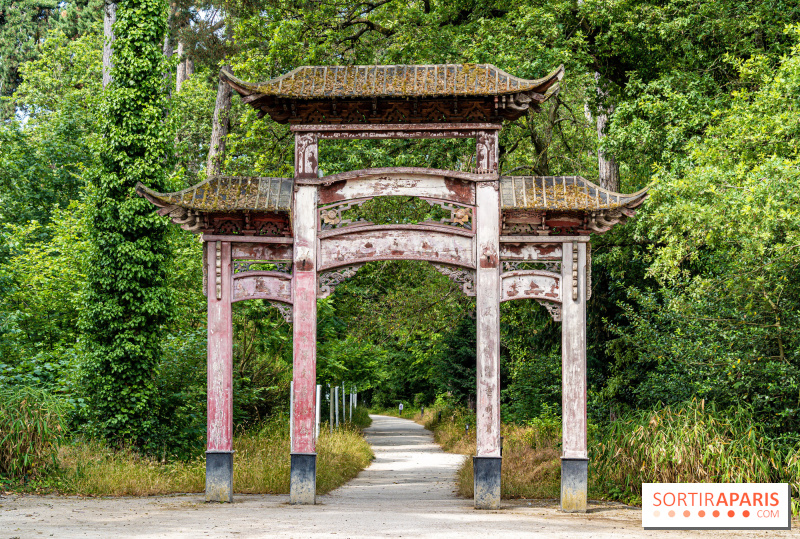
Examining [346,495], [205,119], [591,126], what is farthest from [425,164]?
[205,119]

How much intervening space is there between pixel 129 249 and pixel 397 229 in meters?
6.36

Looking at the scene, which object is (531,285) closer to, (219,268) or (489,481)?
(489,481)

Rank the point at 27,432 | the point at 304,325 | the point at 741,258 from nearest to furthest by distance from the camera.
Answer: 1. the point at 304,325
2. the point at 741,258
3. the point at 27,432

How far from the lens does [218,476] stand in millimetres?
12250

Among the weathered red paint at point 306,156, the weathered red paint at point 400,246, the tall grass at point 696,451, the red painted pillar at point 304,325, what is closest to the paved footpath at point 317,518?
the red painted pillar at point 304,325

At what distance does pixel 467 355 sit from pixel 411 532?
20.5 m

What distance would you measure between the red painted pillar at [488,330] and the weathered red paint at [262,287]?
3036mm

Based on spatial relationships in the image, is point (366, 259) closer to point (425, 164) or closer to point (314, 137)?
point (314, 137)

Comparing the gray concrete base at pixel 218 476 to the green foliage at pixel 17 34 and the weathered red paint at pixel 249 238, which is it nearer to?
the weathered red paint at pixel 249 238

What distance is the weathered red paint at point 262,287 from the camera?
489 inches

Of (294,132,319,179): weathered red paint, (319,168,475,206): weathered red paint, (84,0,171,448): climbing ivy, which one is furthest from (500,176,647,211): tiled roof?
(84,0,171,448): climbing ivy

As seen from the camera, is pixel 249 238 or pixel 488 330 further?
pixel 249 238

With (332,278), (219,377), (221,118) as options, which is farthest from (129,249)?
(221,118)
